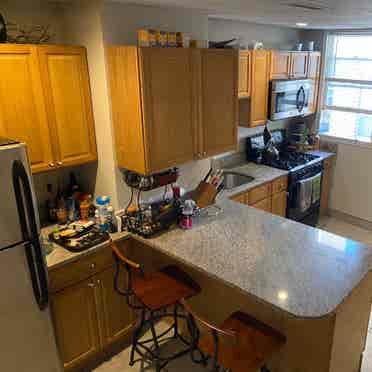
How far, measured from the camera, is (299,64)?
166 inches

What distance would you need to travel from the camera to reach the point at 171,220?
8.52 feet

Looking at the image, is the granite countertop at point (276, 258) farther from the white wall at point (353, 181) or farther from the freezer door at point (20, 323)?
the white wall at point (353, 181)

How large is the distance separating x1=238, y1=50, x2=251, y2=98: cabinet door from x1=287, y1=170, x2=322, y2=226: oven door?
3.77ft

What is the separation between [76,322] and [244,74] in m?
2.69

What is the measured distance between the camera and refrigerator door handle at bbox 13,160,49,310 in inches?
70.9

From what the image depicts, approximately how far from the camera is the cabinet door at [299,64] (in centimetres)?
412

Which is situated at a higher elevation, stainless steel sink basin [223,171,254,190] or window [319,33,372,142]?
window [319,33,372,142]

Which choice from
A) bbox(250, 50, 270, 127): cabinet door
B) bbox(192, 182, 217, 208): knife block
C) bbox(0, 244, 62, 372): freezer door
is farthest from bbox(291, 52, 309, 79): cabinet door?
bbox(0, 244, 62, 372): freezer door

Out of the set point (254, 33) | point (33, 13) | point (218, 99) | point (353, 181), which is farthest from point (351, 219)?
point (33, 13)

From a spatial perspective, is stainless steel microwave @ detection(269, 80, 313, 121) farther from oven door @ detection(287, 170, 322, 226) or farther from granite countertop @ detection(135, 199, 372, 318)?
granite countertop @ detection(135, 199, 372, 318)

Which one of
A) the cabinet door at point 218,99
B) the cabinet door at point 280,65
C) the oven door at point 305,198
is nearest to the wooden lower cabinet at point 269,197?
the oven door at point 305,198

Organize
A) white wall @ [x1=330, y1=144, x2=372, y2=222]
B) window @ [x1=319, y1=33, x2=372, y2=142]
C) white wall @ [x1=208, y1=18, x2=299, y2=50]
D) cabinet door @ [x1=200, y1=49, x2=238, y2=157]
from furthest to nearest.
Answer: white wall @ [x1=330, y1=144, x2=372, y2=222], window @ [x1=319, y1=33, x2=372, y2=142], white wall @ [x1=208, y1=18, x2=299, y2=50], cabinet door @ [x1=200, y1=49, x2=238, y2=157]

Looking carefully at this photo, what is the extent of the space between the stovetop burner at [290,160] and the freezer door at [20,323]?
2959 millimetres

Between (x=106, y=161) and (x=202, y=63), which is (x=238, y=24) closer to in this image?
(x=202, y=63)
